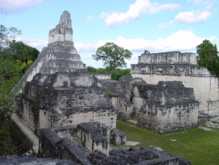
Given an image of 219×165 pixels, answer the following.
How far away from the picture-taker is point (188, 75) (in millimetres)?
15602

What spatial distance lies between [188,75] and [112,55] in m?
23.2

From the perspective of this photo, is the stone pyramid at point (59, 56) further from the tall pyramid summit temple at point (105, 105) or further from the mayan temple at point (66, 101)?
the mayan temple at point (66, 101)

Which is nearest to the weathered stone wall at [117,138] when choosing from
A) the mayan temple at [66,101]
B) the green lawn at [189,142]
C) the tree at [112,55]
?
the mayan temple at [66,101]

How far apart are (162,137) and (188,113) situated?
286 centimetres

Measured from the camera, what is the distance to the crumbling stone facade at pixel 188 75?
50.5 ft

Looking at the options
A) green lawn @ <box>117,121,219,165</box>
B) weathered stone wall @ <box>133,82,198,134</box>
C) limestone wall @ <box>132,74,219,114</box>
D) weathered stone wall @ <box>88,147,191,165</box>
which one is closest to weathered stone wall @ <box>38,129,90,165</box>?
weathered stone wall @ <box>88,147,191,165</box>

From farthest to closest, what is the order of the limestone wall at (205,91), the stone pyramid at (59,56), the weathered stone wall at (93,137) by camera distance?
the stone pyramid at (59,56) → the limestone wall at (205,91) → the weathered stone wall at (93,137)

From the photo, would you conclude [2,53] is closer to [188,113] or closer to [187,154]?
[187,154]

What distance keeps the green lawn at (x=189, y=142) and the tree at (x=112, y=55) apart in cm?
2548

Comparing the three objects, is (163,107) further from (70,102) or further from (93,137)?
(93,137)

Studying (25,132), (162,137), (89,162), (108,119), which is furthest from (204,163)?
(25,132)

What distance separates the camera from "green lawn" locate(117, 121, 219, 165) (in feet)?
29.4

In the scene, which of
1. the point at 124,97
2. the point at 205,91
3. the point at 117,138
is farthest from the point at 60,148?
the point at 205,91

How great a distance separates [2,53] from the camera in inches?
333
